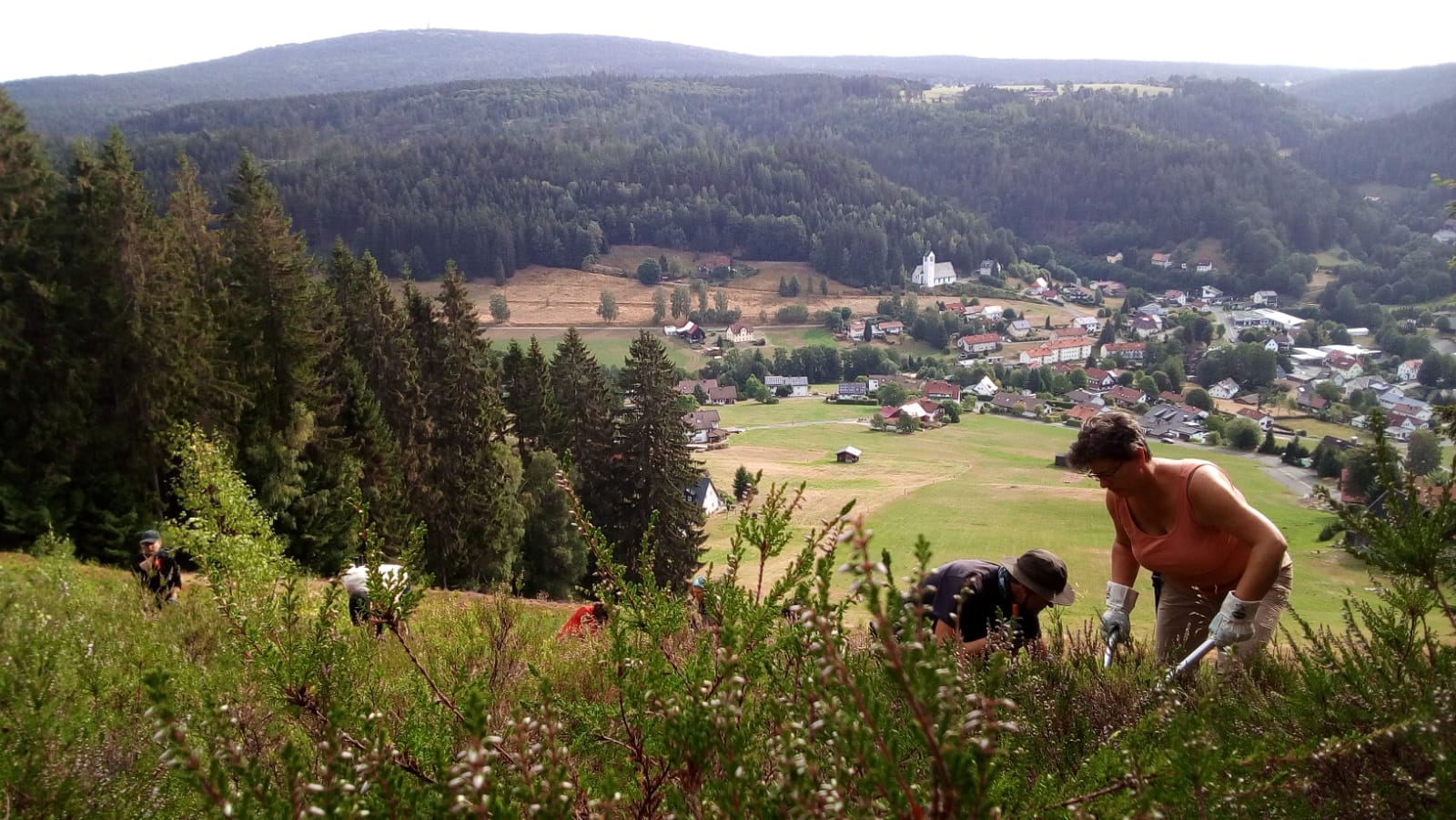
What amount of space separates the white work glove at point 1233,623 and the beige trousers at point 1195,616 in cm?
6

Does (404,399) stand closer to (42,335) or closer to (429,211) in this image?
(42,335)

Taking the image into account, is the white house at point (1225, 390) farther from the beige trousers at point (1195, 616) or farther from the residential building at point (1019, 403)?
the beige trousers at point (1195, 616)

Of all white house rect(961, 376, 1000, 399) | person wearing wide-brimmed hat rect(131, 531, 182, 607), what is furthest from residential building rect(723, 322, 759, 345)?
person wearing wide-brimmed hat rect(131, 531, 182, 607)

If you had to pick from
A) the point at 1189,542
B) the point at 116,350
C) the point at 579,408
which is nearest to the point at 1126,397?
the point at 579,408

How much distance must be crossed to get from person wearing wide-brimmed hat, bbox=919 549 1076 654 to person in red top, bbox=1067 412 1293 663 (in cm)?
44

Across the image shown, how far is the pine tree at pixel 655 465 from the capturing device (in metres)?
24.4

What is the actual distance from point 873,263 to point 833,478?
3440 inches

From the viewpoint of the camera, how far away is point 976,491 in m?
52.0

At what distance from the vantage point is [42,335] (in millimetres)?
16828

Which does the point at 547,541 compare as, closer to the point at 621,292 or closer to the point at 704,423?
the point at 704,423

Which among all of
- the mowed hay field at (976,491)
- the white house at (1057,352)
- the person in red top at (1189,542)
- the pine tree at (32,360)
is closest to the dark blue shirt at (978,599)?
the person in red top at (1189,542)

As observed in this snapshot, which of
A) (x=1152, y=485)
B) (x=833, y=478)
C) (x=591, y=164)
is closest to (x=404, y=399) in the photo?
(x=1152, y=485)

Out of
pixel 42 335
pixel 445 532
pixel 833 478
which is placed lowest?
pixel 833 478

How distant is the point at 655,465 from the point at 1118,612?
20.5 m
